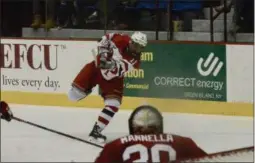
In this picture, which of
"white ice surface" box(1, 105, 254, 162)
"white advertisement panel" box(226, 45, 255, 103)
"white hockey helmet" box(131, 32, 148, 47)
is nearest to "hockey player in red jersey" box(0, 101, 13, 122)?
"white ice surface" box(1, 105, 254, 162)

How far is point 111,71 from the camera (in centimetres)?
372

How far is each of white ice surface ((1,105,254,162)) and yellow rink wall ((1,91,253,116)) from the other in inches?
1.2

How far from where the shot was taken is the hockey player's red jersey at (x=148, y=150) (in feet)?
7.76

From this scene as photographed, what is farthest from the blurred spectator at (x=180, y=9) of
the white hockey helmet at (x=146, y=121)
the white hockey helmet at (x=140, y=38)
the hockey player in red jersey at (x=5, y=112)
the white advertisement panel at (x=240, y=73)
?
the white hockey helmet at (x=146, y=121)

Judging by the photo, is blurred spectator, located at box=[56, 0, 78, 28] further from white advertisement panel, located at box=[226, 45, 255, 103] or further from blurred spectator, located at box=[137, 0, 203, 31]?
white advertisement panel, located at box=[226, 45, 255, 103]

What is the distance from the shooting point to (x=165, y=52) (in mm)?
3684

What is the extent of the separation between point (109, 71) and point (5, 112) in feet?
2.22

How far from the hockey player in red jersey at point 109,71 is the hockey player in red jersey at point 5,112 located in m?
0.37

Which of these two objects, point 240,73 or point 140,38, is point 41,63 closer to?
point 140,38

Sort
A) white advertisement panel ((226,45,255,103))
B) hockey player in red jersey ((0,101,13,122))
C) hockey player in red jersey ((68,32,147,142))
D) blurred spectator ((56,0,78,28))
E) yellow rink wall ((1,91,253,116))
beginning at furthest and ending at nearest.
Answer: hockey player in red jersey ((0,101,13,122)) → blurred spectator ((56,0,78,28)) → hockey player in red jersey ((68,32,147,142)) → yellow rink wall ((1,91,253,116)) → white advertisement panel ((226,45,255,103))

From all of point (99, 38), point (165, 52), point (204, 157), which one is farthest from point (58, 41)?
point (204, 157)

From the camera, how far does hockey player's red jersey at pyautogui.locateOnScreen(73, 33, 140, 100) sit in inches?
145

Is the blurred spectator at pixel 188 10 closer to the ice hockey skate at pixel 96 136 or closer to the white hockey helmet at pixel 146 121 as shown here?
the ice hockey skate at pixel 96 136

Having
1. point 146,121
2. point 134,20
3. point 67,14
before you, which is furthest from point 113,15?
point 146,121
